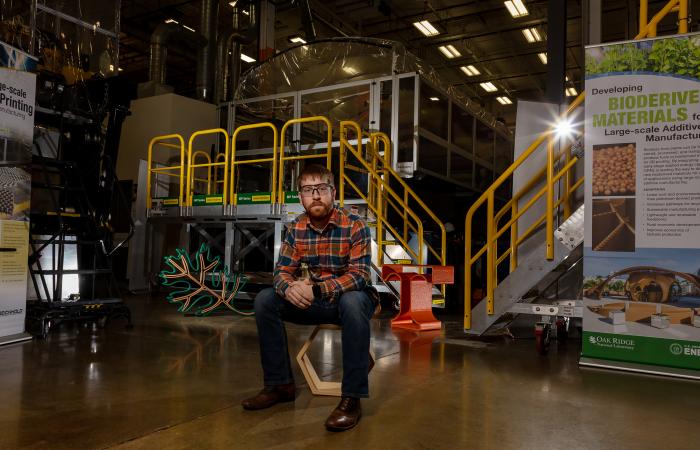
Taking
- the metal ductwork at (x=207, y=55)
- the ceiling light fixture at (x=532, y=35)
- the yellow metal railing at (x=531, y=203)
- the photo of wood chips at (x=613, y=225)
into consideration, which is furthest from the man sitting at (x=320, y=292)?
the ceiling light fixture at (x=532, y=35)

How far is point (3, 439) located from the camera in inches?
94.1

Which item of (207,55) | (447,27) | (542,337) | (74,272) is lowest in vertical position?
(542,337)

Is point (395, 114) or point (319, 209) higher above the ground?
point (395, 114)

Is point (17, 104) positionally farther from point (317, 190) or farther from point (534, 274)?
point (534, 274)

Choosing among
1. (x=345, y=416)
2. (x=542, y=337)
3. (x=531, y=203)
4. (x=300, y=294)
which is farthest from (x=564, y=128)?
(x=345, y=416)

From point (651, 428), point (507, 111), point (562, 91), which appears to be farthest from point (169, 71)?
point (651, 428)

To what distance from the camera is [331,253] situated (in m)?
2.96

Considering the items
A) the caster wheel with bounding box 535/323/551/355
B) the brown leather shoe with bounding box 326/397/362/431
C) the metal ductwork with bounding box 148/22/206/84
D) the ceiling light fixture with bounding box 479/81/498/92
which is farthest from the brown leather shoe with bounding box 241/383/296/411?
the ceiling light fixture with bounding box 479/81/498/92

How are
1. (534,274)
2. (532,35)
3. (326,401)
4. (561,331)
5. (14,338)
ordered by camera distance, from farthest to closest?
(532,35) < (561,331) < (534,274) < (14,338) < (326,401)

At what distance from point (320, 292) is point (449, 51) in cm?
1389

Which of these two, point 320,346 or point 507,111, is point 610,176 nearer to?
point 320,346

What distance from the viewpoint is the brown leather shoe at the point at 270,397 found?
2.86 metres

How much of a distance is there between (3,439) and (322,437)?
1411 millimetres

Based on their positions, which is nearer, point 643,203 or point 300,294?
point 300,294
